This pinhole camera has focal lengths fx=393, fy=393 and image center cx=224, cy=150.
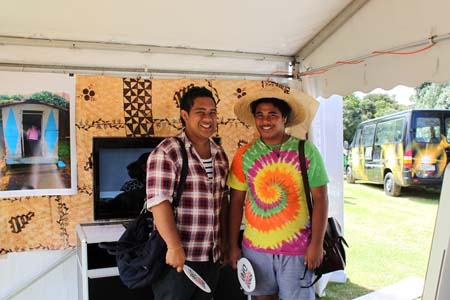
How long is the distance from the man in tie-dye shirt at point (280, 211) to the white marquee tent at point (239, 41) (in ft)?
2.34

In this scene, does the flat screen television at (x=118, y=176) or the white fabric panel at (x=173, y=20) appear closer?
the white fabric panel at (x=173, y=20)

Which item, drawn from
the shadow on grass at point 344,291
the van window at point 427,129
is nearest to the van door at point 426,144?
the van window at point 427,129

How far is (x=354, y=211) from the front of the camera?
651 cm

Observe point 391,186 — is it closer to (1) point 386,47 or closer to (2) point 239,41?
(2) point 239,41

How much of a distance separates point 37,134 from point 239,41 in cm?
147

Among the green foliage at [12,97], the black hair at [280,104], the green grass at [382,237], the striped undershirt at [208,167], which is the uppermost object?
the black hair at [280,104]

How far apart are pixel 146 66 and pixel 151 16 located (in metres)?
0.52

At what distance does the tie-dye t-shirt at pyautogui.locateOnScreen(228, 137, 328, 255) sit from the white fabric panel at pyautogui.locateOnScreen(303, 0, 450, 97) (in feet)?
2.29

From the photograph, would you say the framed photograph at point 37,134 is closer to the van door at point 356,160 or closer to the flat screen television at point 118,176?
the flat screen television at point 118,176

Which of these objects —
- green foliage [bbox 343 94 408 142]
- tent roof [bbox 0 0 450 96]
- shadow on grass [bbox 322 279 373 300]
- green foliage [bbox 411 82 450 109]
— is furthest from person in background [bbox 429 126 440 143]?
tent roof [bbox 0 0 450 96]

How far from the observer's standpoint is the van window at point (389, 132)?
6297 mm

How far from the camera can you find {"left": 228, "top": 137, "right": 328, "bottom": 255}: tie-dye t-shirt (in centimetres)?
170

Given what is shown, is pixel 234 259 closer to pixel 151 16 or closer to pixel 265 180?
pixel 265 180

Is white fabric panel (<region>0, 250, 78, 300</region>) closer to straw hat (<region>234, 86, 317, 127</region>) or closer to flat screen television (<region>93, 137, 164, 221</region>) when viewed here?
flat screen television (<region>93, 137, 164, 221</region>)
